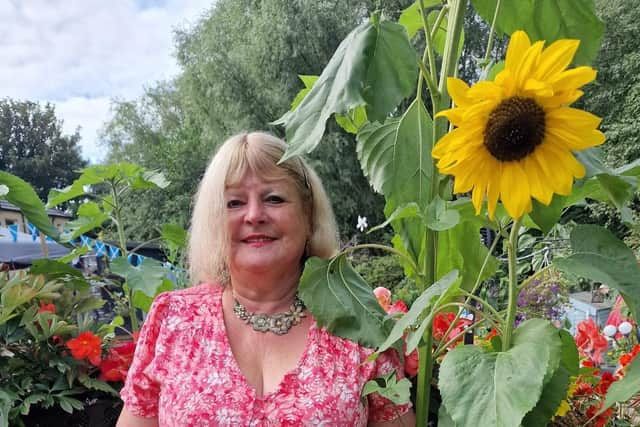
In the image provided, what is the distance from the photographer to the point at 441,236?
0.96m

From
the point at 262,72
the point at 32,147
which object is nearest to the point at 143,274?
the point at 262,72

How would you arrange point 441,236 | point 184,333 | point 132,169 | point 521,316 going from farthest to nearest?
point 521,316, point 132,169, point 184,333, point 441,236

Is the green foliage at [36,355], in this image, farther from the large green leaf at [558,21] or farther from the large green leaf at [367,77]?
the large green leaf at [558,21]

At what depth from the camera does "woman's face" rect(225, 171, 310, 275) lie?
123 cm

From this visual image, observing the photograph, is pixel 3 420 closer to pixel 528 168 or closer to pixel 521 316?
pixel 528 168

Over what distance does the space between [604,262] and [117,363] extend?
128 centimetres

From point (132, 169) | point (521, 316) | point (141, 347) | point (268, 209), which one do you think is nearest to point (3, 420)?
point (141, 347)

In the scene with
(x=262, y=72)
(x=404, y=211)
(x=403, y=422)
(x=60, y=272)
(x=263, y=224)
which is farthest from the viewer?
(x=262, y=72)

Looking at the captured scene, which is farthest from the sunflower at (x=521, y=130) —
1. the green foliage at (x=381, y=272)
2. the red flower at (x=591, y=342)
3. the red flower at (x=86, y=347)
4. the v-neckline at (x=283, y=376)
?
the green foliage at (x=381, y=272)

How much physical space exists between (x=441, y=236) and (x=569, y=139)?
39 cm

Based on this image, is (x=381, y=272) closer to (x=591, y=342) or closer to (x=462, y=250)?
(x=591, y=342)

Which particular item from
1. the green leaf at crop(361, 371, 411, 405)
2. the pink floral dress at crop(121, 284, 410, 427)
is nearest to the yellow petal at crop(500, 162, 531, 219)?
the green leaf at crop(361, 371, 411, 405)

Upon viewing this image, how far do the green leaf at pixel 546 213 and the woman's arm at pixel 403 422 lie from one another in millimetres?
605

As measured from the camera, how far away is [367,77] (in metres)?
0.69
